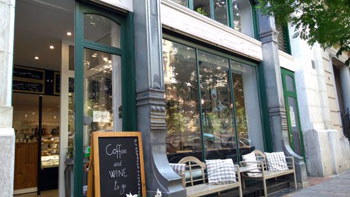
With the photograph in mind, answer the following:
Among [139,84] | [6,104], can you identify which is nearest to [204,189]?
[139,84]

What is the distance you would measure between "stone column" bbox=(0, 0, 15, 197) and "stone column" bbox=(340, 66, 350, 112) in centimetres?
1610

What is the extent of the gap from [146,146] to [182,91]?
2.71 meters

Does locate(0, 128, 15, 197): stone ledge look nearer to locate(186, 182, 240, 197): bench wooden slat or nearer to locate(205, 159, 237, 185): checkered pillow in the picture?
locate(186, 182, 240, 197): bench wooden slat

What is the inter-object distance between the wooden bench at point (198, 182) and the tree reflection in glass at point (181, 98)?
1.79ft

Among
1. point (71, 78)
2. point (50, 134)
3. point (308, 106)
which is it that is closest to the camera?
point (71, 78)

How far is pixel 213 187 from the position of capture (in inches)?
206

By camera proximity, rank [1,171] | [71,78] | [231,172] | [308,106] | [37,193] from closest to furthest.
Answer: [1,171]
[231,172]
[71,78]
[37,193]
[308,106]

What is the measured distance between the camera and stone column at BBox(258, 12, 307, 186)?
8.07 m

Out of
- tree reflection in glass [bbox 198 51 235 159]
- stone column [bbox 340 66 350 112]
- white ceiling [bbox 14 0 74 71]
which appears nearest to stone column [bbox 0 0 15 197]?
white ceiling [bbox 14 0 74 71]

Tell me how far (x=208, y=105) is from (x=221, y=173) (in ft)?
7.55

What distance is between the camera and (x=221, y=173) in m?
5.62

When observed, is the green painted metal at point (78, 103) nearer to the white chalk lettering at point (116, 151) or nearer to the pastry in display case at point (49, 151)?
the white chalk lettering at point (116, 151)

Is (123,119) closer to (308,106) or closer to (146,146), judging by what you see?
(146,146)

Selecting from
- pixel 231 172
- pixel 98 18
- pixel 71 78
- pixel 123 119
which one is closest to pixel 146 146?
pixel 123 119
